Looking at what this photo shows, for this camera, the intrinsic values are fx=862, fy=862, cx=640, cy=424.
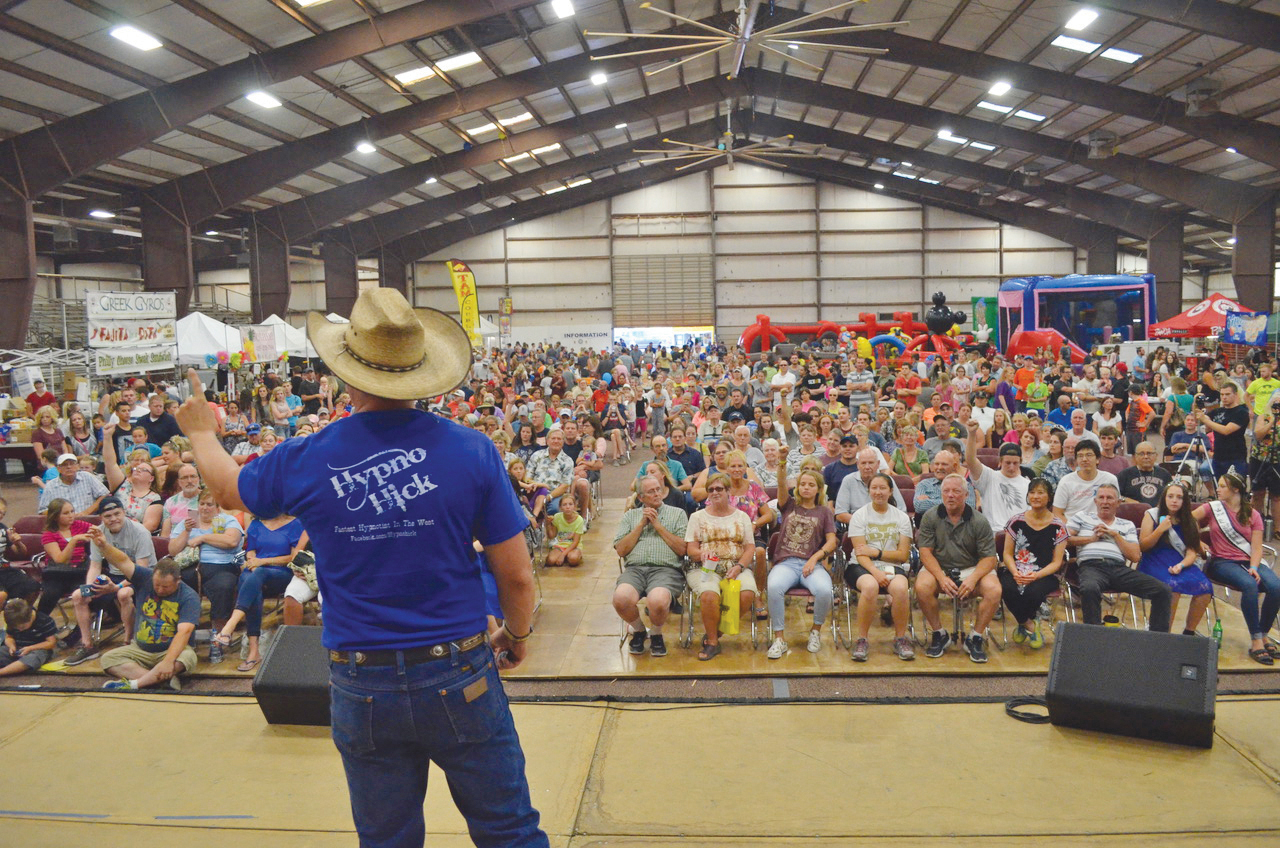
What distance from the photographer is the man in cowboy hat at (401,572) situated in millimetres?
1782

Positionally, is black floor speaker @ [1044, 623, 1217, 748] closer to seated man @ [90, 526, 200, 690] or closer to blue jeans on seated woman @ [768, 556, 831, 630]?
blue jeans on seated woman @ [768, 556, 831, 630]

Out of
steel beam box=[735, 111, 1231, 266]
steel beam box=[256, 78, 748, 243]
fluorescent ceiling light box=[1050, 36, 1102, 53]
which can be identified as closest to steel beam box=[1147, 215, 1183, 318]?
steel beam box=[735, 111, 1231, 266]

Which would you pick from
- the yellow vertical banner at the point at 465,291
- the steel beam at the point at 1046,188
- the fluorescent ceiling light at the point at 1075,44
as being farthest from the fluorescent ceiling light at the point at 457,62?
the steel beam at the point at 1046,188

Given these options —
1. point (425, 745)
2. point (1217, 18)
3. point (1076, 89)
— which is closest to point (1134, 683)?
point (425, 745)

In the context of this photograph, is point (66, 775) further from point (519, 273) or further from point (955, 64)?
point (519, 273)

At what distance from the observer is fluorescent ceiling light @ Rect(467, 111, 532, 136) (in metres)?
18.6

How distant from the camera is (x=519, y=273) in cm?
2892

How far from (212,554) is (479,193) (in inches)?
788

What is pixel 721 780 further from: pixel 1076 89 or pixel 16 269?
pixel 1076 89

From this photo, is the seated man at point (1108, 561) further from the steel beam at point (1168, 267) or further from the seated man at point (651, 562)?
the steel beam at point (1168, 267)

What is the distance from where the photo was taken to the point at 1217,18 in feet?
36.1

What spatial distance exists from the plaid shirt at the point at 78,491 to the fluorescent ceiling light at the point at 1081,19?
44.2 ft

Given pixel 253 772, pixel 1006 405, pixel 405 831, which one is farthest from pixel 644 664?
pixel 1006 405

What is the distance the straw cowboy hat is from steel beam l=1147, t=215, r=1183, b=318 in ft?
81.5
